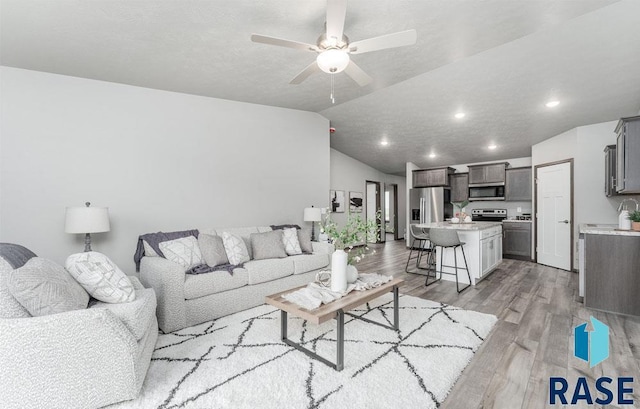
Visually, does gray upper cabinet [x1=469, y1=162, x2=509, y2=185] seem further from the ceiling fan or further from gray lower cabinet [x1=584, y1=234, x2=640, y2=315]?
the ceiling fan

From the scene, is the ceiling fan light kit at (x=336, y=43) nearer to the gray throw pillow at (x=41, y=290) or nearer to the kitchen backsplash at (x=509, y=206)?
the gray throw pillow at (x=41, y=290)

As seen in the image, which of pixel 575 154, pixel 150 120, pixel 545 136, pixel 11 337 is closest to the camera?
pixel 11 337

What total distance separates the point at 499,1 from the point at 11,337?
3905mm

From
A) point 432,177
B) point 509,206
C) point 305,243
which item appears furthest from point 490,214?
point 305,243

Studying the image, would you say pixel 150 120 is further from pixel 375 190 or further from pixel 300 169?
pixel 375 190

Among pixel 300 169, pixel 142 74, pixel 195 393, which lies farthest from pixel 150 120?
pixel 195 393

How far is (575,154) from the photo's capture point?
4820 millimetres

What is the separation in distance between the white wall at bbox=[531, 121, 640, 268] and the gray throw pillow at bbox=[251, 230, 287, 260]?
5073mm

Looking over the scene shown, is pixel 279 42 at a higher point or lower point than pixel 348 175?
higher

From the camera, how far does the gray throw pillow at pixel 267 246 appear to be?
350cm

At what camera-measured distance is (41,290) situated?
1.48 meters

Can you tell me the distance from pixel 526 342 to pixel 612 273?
64.6 inches

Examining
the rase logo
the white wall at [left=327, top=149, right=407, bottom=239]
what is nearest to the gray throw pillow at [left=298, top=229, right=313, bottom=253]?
the rase logo

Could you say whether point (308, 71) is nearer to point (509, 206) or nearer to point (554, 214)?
point (554, 214)
